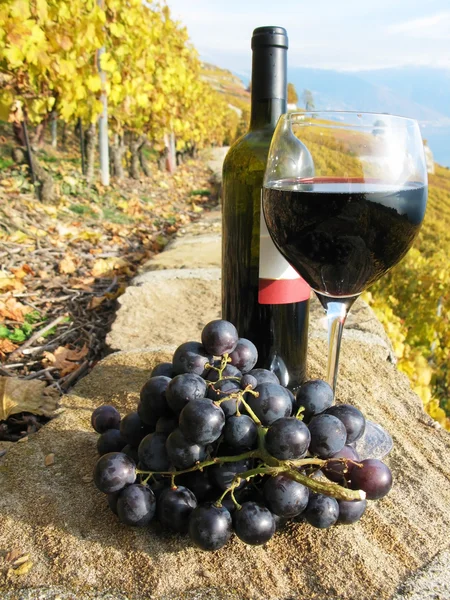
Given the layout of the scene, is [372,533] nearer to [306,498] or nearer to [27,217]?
[306,498]

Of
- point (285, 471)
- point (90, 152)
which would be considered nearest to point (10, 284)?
point (285, 471)

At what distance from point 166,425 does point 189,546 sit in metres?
0.23

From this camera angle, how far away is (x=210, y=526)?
866mm

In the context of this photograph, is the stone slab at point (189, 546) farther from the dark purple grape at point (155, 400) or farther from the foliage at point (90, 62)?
the foliage at point (90, 62)

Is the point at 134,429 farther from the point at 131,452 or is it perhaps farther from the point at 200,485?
the point at 200,485

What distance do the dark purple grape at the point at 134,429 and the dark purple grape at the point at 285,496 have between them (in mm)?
296

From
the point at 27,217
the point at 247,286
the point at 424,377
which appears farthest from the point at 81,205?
the point at 247,286

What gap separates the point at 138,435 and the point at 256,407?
0.27 m

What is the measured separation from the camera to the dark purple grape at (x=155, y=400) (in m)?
1.01

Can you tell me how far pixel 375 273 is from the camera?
1.11 m

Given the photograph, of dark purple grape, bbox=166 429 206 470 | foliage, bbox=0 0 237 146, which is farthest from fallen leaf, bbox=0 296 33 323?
foliage, bbox=0 0 237 146

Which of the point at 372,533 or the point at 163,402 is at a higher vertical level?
the point at 163,402

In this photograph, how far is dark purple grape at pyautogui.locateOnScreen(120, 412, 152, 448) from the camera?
3.46ft

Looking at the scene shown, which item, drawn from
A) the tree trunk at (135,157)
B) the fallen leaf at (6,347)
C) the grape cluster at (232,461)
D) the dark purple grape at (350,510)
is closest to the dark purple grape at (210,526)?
the grape cluster at (232,461)
